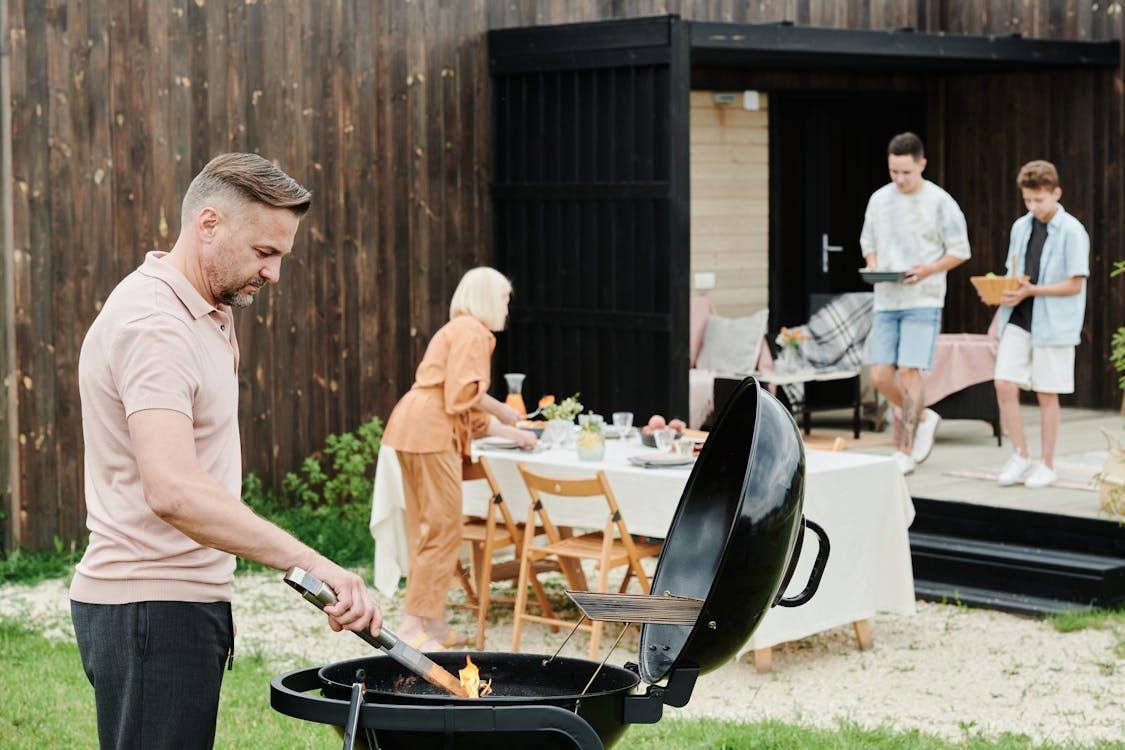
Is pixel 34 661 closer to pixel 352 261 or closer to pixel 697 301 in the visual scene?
pixel 352 261

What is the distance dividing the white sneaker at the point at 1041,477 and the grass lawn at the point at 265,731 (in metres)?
3.36

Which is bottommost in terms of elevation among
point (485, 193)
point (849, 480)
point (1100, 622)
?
point (1100, 622)

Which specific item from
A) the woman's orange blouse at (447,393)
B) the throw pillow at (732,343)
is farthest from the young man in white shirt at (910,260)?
the woman's orange blouse at (447,393)

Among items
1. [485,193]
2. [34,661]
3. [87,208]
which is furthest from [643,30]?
[34,661]

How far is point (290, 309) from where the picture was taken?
9.52 meters

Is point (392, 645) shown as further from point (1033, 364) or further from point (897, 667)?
point (1033, 364)

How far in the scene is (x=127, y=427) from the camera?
2.96 meters

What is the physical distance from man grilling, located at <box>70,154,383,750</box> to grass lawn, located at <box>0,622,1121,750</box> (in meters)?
2.31

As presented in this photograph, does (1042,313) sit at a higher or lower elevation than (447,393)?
higher

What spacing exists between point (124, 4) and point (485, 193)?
257cm

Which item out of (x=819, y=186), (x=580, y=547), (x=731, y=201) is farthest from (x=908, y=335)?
(x=819, y=186)

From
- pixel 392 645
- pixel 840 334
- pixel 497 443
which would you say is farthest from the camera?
pixel 840 334

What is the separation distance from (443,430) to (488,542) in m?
0.61

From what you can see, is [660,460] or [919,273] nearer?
[660,460]
